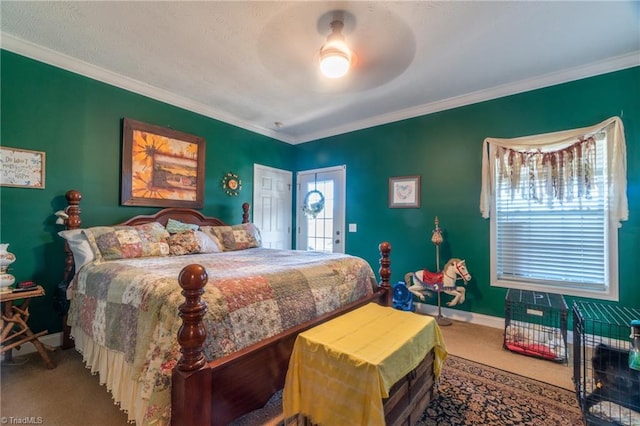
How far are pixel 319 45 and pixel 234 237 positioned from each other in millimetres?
2301

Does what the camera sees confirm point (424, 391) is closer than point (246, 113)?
Yes

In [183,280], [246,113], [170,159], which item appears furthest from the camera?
[246,113]

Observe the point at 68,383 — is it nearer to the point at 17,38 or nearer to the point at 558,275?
the point at 17,38

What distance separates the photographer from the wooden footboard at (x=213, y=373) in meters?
1.22

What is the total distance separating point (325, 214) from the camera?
4.76 meters

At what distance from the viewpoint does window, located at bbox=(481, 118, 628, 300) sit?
268 centimetres

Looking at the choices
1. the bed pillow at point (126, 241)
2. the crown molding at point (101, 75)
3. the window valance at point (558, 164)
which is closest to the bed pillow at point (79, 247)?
the bed pillow at point (126, 241)

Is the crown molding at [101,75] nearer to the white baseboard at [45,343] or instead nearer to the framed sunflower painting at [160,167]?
the framed sunflower painting at [160,167]

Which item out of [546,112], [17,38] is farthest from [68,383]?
[546,112]

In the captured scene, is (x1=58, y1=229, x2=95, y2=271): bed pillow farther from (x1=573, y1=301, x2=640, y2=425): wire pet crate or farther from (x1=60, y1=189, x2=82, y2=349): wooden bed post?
(x1=573, y1=301, x2=640, y2=425): wire pet crate

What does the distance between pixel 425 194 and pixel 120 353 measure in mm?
3532

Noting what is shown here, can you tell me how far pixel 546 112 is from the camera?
Result: 3000mm

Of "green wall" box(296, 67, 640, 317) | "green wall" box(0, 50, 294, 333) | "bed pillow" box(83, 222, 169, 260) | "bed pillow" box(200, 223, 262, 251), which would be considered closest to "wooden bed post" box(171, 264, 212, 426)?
"bed pillow" box(83, 222, 169, 260)

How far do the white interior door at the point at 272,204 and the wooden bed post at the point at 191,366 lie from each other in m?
3.28
